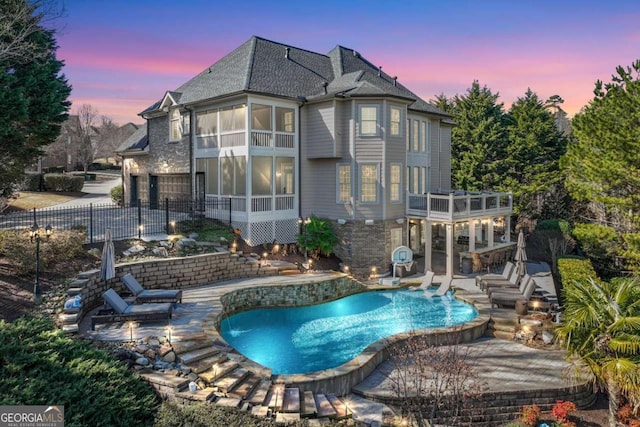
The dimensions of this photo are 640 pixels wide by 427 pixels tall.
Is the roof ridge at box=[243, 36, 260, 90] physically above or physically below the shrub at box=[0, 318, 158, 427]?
above

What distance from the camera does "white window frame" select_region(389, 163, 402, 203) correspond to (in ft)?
69.1

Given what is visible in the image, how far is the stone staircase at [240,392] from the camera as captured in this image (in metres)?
8.23

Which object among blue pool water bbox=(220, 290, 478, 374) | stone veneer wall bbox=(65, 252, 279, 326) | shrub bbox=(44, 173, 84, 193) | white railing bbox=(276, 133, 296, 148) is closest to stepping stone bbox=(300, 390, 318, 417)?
blue pool water bbox=(220, 290, 478, 374)

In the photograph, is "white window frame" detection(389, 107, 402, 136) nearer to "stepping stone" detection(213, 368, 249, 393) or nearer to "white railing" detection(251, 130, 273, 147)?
"white railing" detection(251, 130, 273, 147)

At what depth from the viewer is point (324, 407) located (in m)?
8.64

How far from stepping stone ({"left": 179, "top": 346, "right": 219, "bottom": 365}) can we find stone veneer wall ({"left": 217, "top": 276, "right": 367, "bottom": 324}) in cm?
435

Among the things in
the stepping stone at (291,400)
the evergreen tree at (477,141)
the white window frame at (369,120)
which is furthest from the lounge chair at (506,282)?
the evergreen tree at (477,141)

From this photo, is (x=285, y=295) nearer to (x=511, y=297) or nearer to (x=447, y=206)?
(x=511, y=297)

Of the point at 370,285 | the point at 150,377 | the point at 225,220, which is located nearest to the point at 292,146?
the point at 225,220

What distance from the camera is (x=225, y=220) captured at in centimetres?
2125

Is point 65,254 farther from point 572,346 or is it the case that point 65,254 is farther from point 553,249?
point 553,249

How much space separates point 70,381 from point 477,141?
33.0 meters

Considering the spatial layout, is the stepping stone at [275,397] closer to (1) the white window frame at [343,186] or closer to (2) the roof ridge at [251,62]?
(1) the white window frame at [343,186]

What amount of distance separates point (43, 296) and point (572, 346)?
14351mm
